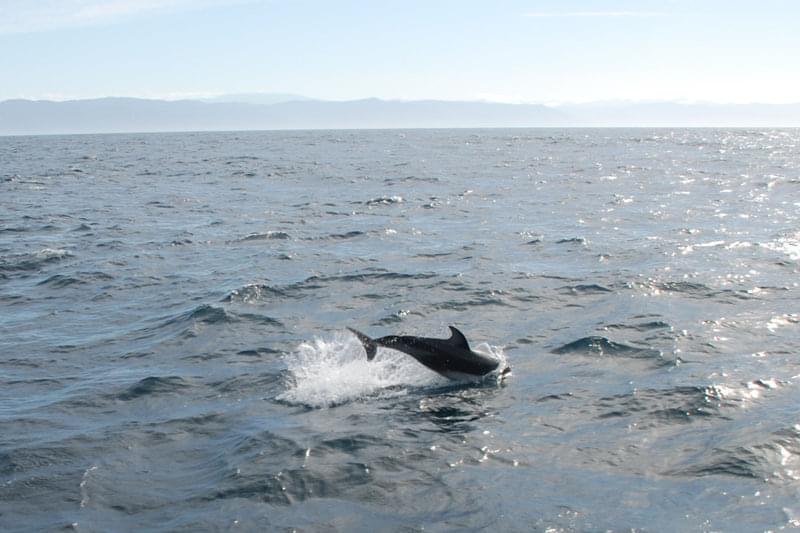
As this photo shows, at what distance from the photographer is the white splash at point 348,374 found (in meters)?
13.1

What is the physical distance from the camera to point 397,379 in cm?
1373

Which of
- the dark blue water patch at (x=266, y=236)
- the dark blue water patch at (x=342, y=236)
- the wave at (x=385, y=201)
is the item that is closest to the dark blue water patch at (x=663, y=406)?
the dark blue water patch at (x=342, y=236)

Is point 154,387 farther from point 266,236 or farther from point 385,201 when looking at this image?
point 385,201

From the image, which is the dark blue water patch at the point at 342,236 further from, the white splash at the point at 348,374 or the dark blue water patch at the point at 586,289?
the white splash at the point at 348,374

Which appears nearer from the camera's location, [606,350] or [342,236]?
[606,350]

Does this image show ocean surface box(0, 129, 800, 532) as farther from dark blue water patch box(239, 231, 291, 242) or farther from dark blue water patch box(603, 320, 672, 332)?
dark blue water patch box(239, 231, 291, 242)

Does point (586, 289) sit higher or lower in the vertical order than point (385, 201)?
lower

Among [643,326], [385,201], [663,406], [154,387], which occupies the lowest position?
[154,387]

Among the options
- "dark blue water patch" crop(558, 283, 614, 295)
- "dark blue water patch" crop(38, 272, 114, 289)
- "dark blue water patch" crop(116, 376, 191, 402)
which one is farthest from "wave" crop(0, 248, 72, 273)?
"dark blue water patch" crop(558, 283, 614, 295)

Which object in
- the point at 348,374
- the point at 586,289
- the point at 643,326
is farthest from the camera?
the point at 586,289

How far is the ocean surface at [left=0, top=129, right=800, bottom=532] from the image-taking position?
9.45 m

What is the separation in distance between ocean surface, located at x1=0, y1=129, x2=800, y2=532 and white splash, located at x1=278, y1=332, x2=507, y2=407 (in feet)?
0.18

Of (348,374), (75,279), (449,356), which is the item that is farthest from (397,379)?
(75,279)

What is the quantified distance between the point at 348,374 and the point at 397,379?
0.87 meters
